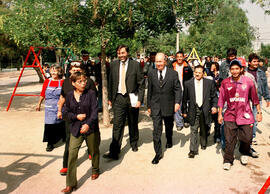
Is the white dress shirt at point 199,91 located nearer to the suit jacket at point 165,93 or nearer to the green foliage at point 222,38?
the suit jacket at point 165,93

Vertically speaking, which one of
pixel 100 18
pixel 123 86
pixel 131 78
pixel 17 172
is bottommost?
pixel 17 172

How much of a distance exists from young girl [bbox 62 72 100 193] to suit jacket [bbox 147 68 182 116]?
4.84 feet

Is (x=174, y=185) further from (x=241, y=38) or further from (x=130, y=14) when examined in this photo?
(x=241, y=38)

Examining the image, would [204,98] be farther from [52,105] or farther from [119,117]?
[52,105]

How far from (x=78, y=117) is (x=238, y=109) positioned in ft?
8.49

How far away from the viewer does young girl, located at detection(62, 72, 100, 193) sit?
12.2 feet

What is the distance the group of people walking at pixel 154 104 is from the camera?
3.80 metres

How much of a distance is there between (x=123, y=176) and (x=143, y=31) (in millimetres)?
3775

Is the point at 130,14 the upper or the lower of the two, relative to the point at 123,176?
upper

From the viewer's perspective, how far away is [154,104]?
499cm

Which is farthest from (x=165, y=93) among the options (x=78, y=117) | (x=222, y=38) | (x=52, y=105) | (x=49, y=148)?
(x=222, y=38)

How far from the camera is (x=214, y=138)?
5.95 m

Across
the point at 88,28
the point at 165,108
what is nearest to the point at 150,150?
the point at 165,108

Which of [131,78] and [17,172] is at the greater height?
[131,78]
